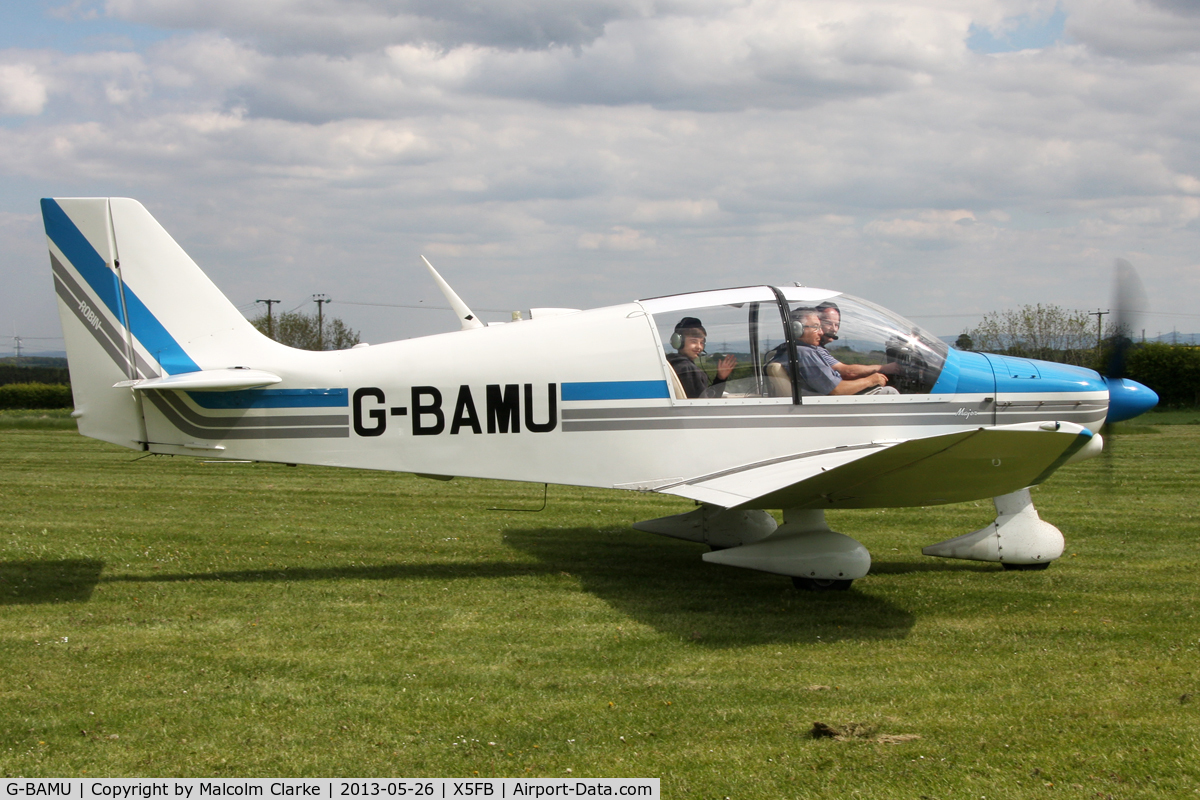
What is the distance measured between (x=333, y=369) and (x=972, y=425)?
16.9ft

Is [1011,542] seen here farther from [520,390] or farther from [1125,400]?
[520,390]

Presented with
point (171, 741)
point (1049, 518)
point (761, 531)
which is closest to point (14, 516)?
point (171, 741)

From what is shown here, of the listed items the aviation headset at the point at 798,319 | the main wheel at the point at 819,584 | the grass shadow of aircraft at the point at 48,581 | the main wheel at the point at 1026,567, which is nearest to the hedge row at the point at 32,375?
the grass shadow of aircraft at the point at 48,581

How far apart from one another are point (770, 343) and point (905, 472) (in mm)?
1712

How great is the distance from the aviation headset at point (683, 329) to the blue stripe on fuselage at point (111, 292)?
3.82 metres

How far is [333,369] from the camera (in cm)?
718

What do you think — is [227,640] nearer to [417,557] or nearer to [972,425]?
[417,557]

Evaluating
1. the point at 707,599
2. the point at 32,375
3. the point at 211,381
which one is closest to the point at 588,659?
the point at 707,599

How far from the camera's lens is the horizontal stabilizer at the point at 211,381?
6.79 m

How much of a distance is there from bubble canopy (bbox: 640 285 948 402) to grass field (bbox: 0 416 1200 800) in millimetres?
1669

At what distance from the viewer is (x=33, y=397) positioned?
155 feet

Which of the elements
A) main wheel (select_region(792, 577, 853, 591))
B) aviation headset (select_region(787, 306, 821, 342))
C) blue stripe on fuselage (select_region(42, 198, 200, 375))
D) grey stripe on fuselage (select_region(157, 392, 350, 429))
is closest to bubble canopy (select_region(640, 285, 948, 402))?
aviation headset (select_region(787, 306, 821, 342))

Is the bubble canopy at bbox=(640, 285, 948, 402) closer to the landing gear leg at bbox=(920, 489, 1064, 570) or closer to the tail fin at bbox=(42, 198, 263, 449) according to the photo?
the landing gear leg at bbox=(920, 489, 1064, 570)
